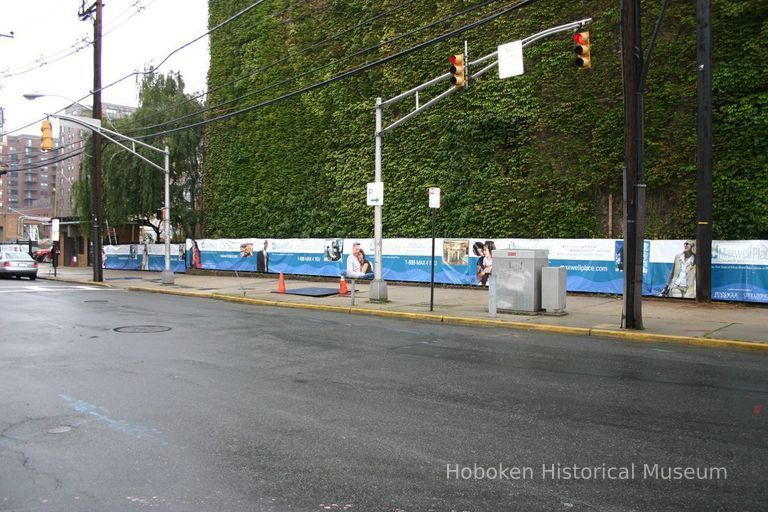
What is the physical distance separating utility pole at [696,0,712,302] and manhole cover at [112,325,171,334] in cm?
1356

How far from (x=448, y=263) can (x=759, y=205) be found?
9.88 m

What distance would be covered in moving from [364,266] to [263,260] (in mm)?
6658

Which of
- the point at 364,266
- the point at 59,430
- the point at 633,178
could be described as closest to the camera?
the point at 59,430

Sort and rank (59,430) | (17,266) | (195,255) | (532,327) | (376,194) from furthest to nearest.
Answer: (195,255)
(17,266)
(376,194)
(532,327)
(59,430)

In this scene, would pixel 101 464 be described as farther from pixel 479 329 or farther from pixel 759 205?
pixel 759 205

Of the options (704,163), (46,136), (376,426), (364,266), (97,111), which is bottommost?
(376,426)

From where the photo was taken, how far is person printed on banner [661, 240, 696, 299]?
54.5 feet

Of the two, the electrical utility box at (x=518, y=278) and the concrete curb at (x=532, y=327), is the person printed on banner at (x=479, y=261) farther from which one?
the concrete curb at (x=532, y=327)

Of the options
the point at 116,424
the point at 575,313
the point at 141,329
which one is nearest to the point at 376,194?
the point at 575,313

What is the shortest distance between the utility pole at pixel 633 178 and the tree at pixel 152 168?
Result: 82.0 ft

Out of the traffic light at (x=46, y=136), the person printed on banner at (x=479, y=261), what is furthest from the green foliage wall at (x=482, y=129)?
→ the traffic light at (x=46, y=136)

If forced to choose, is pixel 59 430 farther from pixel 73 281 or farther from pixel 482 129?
pixel 73 281

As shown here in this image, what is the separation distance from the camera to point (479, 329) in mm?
12766

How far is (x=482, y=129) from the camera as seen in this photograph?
2195 centimetres
